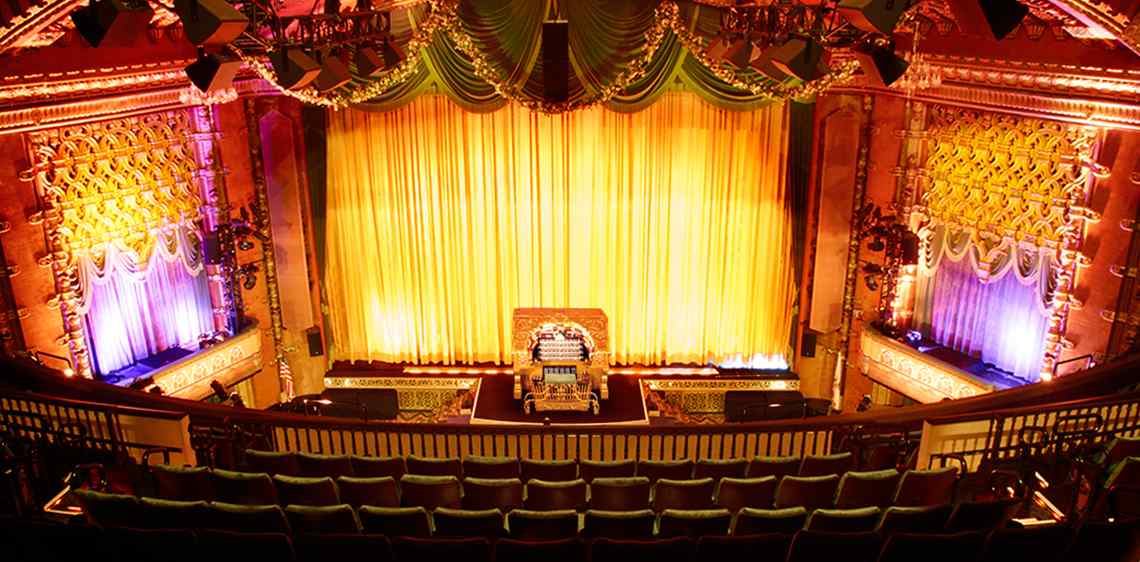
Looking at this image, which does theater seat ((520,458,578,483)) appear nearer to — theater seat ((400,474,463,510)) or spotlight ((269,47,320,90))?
theater seat ((400,474,463,510))

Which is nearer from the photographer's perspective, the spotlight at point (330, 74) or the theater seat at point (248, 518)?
the theater seat at point (248, 518)

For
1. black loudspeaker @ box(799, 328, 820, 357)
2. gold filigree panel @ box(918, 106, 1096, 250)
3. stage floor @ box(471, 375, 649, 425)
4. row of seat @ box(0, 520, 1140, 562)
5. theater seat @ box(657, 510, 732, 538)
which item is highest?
gold filigree panel @ box(918, 106, 1096, 250)

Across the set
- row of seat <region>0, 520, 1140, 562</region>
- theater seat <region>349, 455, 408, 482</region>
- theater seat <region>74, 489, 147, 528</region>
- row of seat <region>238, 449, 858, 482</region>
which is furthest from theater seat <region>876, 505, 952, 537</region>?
theater seat <region>74, 489, 147, 528</region>

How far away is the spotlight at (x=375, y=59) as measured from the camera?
327 inches

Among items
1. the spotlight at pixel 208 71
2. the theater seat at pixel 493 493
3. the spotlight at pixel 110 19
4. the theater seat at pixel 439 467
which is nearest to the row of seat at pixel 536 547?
the theater seat at pixel 493 493

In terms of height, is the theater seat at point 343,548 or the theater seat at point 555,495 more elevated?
the theater seat at point 343,548

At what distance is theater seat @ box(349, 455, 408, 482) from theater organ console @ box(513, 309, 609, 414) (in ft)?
17.5

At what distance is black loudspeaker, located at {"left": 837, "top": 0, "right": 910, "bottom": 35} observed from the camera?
536cm

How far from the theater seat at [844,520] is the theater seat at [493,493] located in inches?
77.8

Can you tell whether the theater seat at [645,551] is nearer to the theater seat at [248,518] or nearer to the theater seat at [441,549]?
the theater seat at [441,549]

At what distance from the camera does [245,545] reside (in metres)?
4.98

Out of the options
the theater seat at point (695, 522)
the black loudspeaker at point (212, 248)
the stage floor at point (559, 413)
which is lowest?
the stage floor at point (559, 413)

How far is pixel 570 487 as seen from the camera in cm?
596

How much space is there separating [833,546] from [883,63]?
389 centimetres
